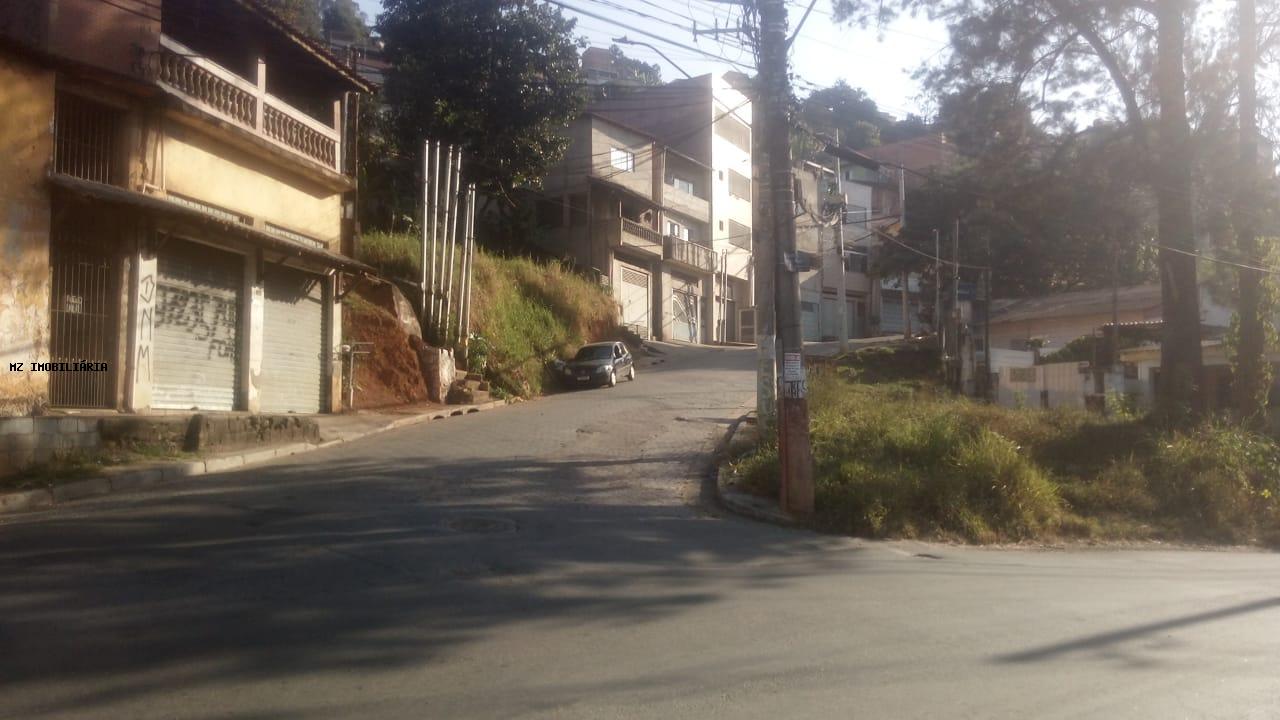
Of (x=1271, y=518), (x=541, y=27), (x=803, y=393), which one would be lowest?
(x=1271, y=518)

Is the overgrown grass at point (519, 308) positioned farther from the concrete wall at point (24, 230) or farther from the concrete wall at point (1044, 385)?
the concrete wall at point (1044, 385)

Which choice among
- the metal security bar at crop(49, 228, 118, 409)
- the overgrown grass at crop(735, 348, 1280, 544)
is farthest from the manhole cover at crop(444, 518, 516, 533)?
the metal security bar at crop(49, 228, 118, 409)

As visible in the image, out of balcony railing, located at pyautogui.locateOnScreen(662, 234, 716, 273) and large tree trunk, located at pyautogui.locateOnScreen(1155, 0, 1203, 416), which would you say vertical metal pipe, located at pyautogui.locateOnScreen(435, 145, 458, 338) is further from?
balcony railing, located at pyautogui.locateOnScreen(662, 234, 716, 273)

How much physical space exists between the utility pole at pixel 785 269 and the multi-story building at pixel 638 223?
26.1 meters

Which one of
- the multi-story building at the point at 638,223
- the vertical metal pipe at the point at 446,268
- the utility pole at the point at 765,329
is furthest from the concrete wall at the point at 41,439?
the multi-story building at the point at 638,223

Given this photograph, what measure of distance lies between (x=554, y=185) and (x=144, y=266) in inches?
1114

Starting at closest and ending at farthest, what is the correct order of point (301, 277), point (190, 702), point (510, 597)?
point (190, 702) < point (510, 597) < point (301, 277)

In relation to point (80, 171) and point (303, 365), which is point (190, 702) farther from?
point (303, 365)

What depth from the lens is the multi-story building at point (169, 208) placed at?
13547 mm

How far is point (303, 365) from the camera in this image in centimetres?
2016

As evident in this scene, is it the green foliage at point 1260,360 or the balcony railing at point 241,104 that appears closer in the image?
the balcony railing at point 241,104

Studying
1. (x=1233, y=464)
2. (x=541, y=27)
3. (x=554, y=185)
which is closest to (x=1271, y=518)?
(x=1233, y=464)

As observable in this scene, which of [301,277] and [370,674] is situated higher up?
[301,277]

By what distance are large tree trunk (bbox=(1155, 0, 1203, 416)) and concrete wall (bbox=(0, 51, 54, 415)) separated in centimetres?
1826
